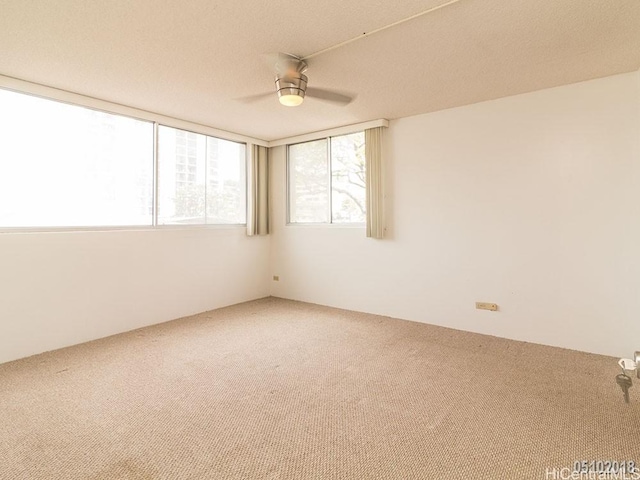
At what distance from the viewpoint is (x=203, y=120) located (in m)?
4.06

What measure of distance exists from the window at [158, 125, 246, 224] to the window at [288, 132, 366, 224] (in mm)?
833

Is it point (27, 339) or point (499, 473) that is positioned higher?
point (27, 339)

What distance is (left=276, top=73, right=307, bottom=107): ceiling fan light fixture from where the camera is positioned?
2375 millimetres

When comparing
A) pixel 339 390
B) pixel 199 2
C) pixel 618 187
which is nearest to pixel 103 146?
pixel 199 2

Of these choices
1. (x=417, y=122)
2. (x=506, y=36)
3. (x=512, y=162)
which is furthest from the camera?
(x=417, y=122)

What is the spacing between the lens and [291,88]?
2.38 metres

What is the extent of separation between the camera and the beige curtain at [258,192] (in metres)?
4.94

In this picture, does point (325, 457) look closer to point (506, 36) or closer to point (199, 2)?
point (199, 2)

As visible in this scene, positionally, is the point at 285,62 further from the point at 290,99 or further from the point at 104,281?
the point at 104,281

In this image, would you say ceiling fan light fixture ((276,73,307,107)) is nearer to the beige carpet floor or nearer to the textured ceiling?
the textured ceiling

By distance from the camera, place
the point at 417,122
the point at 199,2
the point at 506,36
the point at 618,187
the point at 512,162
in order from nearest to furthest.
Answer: the point at 199,2, the point at 506,36, the point at 618,187, the point at 512,162, the point at 417,122

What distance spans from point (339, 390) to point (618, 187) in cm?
295
